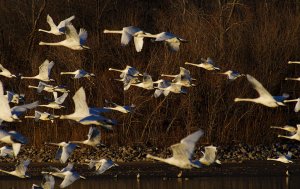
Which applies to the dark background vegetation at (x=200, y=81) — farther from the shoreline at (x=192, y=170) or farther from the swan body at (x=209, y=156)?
the swan body at (x=209, y=156)

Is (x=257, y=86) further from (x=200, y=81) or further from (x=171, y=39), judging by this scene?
(x=200, y=81)

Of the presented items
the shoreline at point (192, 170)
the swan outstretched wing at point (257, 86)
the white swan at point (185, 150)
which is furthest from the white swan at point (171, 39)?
the shoreline at point (192, 170)

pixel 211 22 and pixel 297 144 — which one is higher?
pixel 211 22

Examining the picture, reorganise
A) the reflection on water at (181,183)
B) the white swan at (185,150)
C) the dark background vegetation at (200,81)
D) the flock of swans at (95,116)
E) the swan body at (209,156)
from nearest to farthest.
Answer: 1. the white swan at (185,150)
2. the flock of swans at (95,116)
3. the swan body at (209,156)
4. the reflection on water at (181,183)
5. the dark background vegetation at (200,81)

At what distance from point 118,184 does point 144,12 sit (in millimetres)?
18947

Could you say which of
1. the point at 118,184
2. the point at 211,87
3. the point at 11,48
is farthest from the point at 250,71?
the point at 11,48

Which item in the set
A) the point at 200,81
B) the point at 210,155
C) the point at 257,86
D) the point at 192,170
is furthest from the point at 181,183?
the point at 200,81

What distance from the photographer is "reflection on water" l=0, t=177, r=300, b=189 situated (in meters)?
24.1

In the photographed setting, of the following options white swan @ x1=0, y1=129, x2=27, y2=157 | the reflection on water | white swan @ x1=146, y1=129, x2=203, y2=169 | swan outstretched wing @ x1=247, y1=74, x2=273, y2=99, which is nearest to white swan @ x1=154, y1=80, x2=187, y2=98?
the reflection on water

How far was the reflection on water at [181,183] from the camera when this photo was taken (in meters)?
24.1

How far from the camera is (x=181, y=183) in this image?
24.8 m

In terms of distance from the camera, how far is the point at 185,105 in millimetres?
32219

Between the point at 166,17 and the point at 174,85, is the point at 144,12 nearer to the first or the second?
the point at 166,17

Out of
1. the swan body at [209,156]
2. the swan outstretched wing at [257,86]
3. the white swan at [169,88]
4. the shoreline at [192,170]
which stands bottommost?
the shoreline at [192,170]
